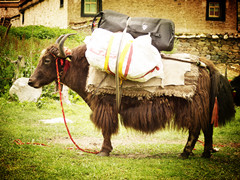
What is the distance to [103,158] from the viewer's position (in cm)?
369

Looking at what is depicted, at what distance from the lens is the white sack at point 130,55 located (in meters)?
3.30

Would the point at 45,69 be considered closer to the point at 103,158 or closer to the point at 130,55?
the point at 130,55

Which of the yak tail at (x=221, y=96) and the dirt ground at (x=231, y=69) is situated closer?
the yak tail at (x=221, y=96)

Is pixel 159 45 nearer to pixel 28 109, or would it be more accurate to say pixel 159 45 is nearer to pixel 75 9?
pixel 28 109

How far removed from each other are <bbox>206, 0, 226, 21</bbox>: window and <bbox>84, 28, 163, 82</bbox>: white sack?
44.5 ft

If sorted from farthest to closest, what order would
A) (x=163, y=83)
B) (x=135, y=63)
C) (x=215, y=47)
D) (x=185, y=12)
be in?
(x=185, y=12), (x=215, y=47), (x=163, y=83), (x=135, y=63)

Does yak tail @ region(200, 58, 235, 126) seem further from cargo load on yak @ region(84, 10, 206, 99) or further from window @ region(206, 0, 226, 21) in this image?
window @ region(206, 0, 226, 21)

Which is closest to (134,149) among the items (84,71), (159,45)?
(84,71)

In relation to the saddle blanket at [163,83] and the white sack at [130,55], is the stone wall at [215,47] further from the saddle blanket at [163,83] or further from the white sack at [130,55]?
the white sack at [130,55]

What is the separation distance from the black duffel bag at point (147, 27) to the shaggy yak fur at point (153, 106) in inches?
24.9

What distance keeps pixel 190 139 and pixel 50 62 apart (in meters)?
2.70

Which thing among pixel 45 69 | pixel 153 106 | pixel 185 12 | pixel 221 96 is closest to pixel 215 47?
pixel 185 12

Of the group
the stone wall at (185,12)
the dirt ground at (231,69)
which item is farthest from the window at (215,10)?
the dirt ground at (231,69)

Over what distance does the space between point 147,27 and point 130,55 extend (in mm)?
660
